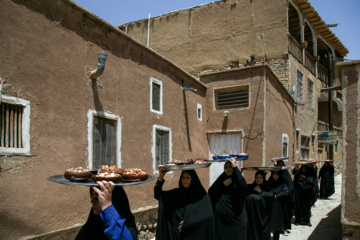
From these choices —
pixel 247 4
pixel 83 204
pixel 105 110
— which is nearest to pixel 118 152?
pixel 105 110

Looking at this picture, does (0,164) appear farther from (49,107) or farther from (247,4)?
(247,4)

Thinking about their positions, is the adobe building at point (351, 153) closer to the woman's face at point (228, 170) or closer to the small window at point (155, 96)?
the woman's face at point (228, 170)

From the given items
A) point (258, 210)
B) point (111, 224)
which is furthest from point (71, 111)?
point (258, 210)

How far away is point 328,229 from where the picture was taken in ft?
26.4

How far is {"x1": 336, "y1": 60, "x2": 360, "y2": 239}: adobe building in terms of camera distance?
5.26m

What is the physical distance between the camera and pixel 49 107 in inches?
196

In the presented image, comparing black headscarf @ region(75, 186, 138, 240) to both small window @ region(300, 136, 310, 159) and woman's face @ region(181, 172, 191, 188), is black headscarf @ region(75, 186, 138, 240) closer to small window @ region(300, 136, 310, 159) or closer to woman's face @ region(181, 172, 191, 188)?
woman's face @ region(181, 172, 191, 188)

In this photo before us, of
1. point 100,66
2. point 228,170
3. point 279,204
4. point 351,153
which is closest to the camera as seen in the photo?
point 228,170

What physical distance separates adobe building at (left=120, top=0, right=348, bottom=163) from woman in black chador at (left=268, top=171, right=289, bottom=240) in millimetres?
7873

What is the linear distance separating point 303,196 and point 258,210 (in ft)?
12.8

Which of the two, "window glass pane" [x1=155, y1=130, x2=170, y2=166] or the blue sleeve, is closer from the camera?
the blue sleeve

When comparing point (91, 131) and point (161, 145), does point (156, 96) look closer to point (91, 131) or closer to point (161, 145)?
point (161, 145)

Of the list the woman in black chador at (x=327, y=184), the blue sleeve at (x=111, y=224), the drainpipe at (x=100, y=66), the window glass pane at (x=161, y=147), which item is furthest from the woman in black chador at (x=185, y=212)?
the woman in black chador at (x=327, y=184)

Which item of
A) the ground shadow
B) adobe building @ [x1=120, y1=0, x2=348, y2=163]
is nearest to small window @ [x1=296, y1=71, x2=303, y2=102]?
adobe building @ [x1=120, y1=0, x2=348, y2=163]
